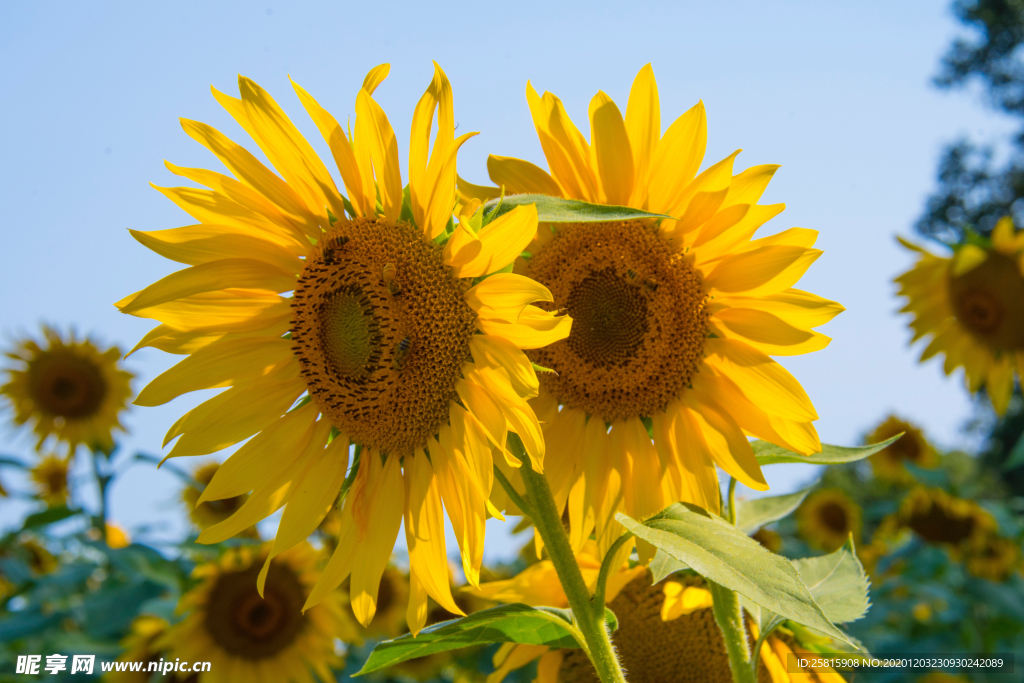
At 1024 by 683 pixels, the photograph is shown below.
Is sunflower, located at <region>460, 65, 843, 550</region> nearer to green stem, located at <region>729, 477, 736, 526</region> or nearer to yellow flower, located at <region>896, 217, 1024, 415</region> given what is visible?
green stem, located at <region>729, 477, 736, 526</region>

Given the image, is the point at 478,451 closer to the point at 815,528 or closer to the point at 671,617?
the point at 671,617

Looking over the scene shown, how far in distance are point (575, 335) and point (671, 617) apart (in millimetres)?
693

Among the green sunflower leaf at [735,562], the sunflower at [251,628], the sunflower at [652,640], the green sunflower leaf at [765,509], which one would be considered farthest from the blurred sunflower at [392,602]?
the green sunflower leaf at [735,562]

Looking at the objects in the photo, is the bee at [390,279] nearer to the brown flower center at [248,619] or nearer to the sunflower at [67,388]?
the brown flower center at [248,619]

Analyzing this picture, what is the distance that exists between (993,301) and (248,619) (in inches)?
188

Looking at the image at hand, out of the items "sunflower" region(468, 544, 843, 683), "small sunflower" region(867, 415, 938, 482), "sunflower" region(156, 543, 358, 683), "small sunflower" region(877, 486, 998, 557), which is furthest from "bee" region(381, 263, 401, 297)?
"small sunflower" region(867, 415, 938, 482)

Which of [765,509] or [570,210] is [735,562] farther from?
[765,509]

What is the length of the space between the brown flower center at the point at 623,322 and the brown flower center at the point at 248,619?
303 centimetres

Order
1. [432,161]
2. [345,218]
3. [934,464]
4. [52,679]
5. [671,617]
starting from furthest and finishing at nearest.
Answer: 1. [934,464]
2. [52,679]
3. [671,617]
4. [345,218]
5. [432,161]

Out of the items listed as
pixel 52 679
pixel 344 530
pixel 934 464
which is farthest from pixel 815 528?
pixel 344 530

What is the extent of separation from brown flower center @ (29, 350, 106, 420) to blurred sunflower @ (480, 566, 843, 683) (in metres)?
5.60

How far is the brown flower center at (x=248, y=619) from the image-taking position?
13.8 ft

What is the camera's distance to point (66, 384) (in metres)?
6.53

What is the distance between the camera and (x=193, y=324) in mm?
1722
